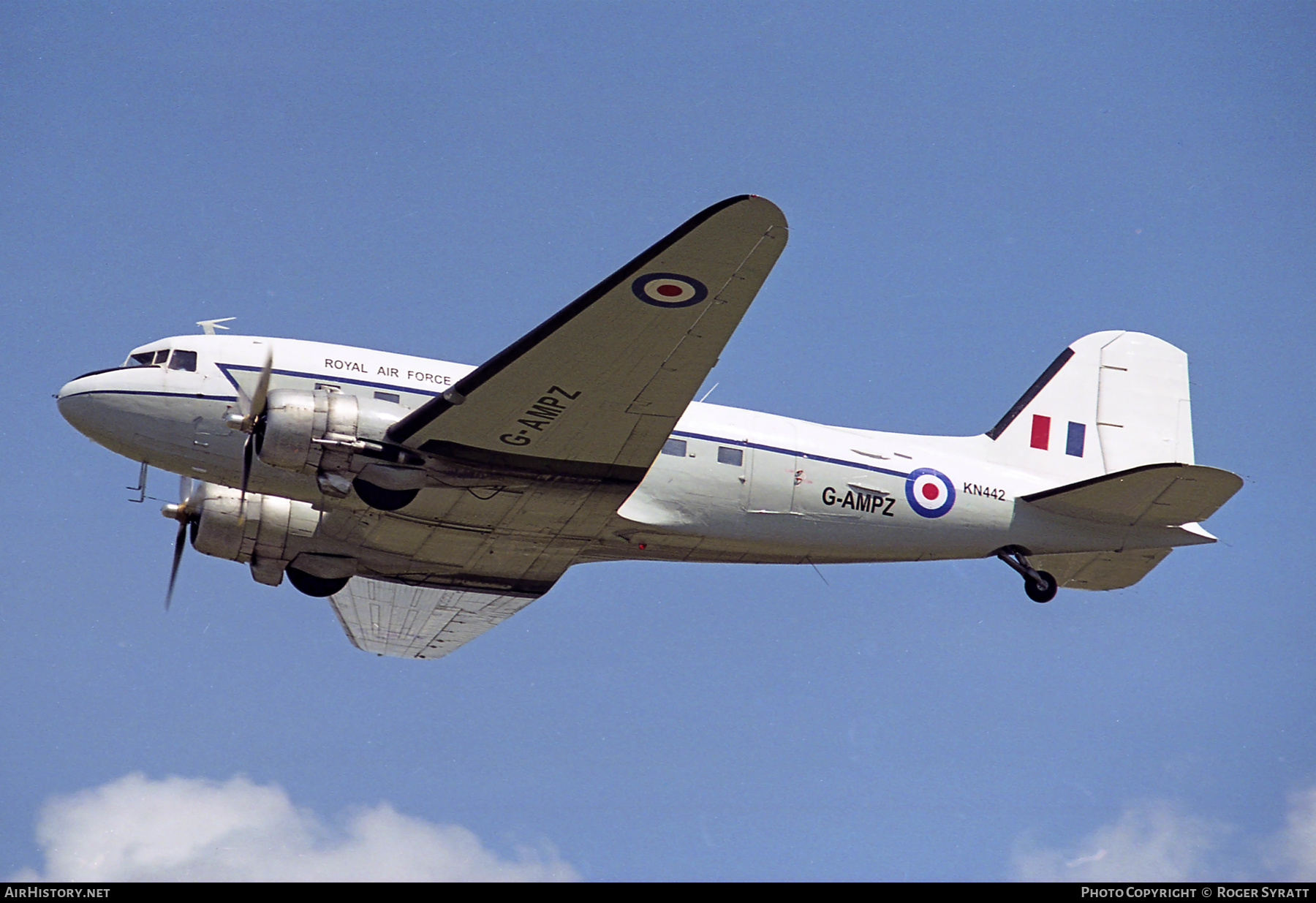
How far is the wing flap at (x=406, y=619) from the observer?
60.0ft

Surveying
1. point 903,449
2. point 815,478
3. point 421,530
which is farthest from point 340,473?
point 903,449

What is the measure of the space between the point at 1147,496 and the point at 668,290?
296 inches

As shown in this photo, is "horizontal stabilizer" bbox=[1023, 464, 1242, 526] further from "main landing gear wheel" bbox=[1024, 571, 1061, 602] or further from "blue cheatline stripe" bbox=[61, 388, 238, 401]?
"blue cheatline stripe" bbox=[61, 388, 238, 401]

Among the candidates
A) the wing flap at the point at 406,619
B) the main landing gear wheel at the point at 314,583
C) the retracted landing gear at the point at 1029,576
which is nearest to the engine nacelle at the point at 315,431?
the main landing gear wheel at the point at 314,583

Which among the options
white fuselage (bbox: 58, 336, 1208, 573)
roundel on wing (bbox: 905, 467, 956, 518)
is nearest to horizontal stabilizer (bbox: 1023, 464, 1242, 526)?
white fuselage (bbox: 58, 336, 1208, 573)

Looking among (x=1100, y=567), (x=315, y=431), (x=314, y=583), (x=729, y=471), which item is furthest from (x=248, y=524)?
(x=1100, y=567)

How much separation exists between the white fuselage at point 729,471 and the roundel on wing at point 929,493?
2 centimetres

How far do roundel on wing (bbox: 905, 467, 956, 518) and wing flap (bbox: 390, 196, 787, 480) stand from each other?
3746 mm

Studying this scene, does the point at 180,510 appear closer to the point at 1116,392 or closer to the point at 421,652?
the point at 421,652

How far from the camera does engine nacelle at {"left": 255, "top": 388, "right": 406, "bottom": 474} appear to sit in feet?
43.5

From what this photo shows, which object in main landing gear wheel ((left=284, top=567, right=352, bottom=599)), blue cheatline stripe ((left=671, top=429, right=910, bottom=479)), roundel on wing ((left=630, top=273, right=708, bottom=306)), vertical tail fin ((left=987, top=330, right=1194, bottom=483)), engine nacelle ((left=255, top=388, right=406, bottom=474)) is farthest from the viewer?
vertical tail fin ((left=987, top=330, right=1194, bottom=483))

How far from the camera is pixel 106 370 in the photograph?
47.7 ft

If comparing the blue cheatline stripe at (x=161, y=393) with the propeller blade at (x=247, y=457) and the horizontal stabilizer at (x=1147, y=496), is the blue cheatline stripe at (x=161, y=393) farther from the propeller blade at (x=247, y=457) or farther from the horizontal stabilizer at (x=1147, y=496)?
the horizontal stabilizer at (x=1147, y=496)
